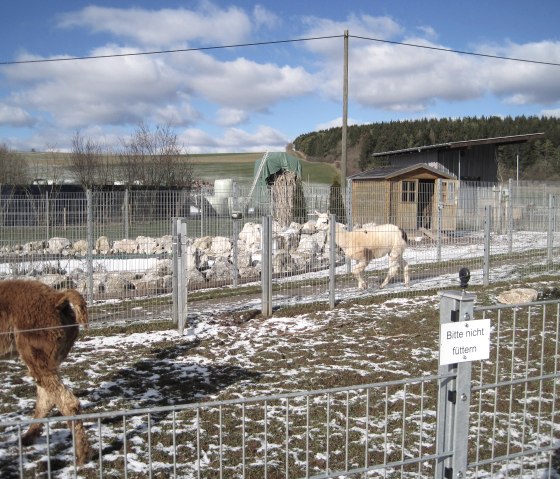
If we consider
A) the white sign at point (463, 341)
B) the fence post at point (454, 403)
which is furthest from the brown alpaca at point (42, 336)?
the white sign at point (463, 341)

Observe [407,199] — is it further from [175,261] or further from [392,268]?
[175,261]

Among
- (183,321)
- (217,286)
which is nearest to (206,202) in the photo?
(217,286)

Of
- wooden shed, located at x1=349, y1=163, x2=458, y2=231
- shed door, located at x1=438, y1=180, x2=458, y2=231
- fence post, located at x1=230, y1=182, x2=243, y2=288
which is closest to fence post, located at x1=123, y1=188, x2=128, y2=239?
fence post, located at x1=230, y1=182, x2=243, y2=288

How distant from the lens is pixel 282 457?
188 inches

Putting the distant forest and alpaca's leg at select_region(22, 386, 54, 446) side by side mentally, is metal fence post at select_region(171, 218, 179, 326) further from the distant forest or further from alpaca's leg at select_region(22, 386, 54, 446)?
the distant forest

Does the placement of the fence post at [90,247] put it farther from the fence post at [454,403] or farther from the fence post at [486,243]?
the fence post at [454,403]

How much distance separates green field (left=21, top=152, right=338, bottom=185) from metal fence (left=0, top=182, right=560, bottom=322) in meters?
21.8

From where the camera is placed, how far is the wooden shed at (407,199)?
16047 millimetres

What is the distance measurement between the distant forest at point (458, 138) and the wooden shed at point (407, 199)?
31.7m

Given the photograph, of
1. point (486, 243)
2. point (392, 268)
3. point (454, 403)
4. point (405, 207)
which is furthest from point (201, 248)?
point (454, 403)

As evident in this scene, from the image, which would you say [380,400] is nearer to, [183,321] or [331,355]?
[331,355]

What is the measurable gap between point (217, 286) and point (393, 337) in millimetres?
5935

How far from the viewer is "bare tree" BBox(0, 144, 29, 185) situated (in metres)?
34.6

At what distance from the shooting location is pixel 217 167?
6725 cm
